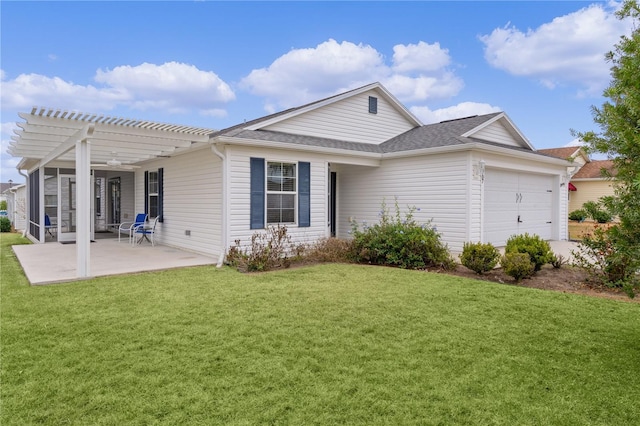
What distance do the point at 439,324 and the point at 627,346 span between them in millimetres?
1816

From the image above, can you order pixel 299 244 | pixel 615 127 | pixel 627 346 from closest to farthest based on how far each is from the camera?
1. pixel 615 127
2. pixel 627 346
3. pixel 299 244

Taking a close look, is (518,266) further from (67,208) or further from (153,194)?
(67,208)

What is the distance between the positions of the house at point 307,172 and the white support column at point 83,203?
0.7 inches

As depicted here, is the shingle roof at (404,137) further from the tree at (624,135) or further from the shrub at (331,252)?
the tree at (624,135)

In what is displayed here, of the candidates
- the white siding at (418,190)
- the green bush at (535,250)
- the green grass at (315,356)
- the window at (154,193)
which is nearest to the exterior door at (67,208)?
the window at (154,193)

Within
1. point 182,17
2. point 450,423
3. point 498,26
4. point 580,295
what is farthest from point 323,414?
point 498,26

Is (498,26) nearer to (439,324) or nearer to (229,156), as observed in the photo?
(229,156)

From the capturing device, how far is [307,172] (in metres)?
9.98

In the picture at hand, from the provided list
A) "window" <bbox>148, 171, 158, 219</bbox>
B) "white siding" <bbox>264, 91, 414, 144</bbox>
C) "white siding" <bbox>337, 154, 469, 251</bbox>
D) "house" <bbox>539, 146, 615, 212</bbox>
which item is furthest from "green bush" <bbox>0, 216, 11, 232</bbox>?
"house" <bbox>539, 146, 615, 212</bbox>

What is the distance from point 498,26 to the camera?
37.6 feet

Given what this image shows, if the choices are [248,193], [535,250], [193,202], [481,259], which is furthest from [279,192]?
[535,250]

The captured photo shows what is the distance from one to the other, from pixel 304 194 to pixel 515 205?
21.3 feet

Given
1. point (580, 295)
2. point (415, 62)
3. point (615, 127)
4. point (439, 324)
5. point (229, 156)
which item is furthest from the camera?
point (415, 62)

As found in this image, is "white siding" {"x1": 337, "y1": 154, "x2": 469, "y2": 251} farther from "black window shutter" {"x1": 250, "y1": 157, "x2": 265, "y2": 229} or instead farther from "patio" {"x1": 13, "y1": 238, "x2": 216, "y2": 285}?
"patio" {"x1": 13, "y1": 238, "x2": 216, "y2": 285}
